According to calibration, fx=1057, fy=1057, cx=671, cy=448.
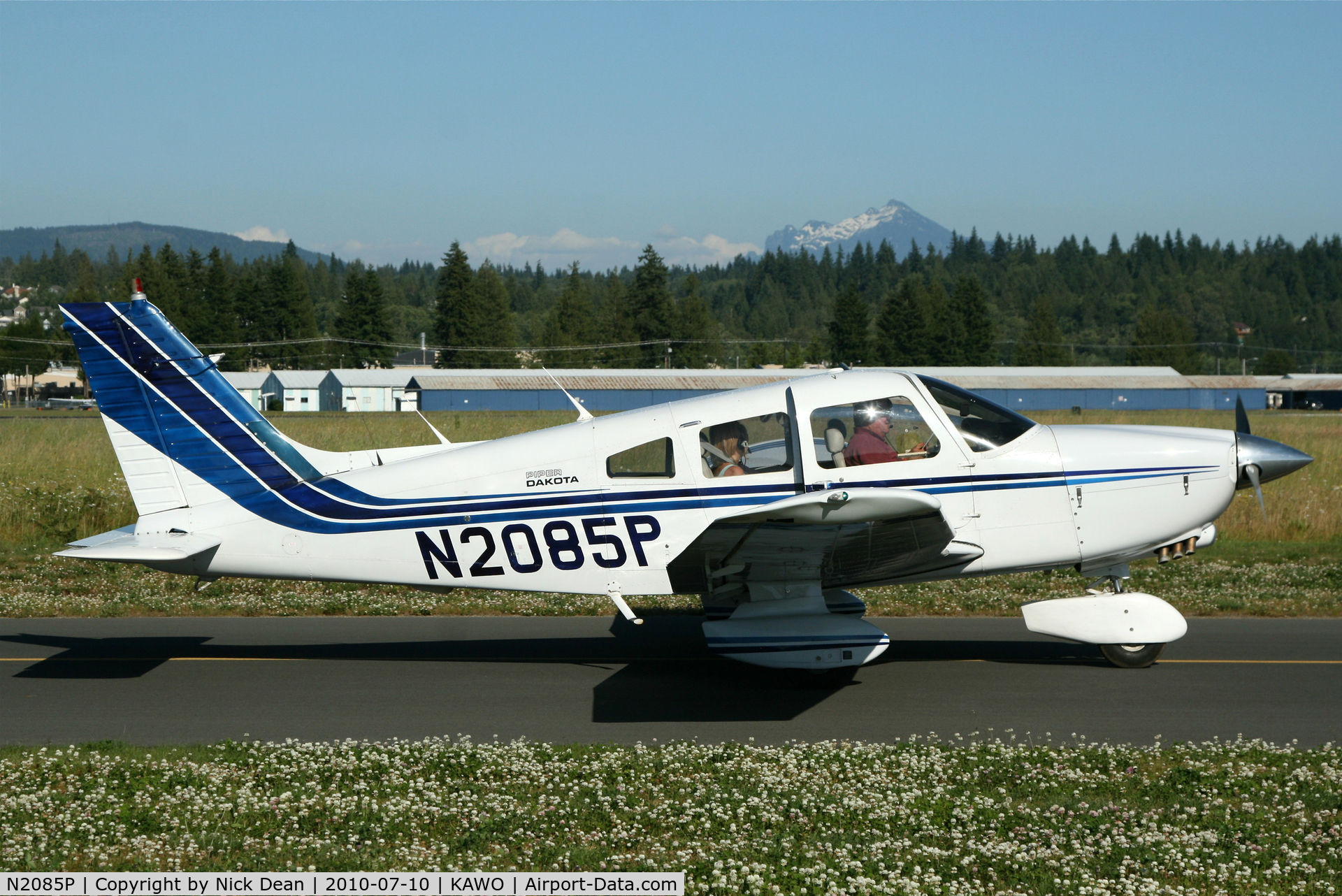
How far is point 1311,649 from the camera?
8656 millimetres

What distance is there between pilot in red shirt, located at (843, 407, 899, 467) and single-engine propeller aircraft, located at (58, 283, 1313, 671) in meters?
0.02

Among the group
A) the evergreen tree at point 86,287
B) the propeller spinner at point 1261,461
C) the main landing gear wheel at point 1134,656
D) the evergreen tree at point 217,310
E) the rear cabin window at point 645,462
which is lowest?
the main landing gear wheel at point 1134,656

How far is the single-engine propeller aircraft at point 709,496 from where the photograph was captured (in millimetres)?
7531

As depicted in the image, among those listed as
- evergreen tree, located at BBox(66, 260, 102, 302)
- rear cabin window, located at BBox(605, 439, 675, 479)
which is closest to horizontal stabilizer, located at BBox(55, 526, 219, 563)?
rear cabin window, located at BBox(605, 439, 675, 479)

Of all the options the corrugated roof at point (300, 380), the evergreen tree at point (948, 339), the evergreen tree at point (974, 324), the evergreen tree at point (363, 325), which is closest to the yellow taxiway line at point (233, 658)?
the corrugated roof at point (300, 380)

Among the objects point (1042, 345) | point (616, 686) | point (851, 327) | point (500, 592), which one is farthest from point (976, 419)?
point (1042, 345)

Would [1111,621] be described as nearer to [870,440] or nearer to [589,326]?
[870,440]

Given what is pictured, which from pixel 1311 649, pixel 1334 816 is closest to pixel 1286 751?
pixel 1334 816

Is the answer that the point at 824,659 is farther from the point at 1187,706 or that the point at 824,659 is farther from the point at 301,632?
the point at 301,632

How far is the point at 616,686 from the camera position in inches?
305

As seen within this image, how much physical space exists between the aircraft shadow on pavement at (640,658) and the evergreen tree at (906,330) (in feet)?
310

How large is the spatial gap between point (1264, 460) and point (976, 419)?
2.11m

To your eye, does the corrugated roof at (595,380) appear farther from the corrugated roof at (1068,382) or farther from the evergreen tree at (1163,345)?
the evergreen tree at (1163,345)

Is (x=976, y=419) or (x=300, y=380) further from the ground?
(x=300, y=380)
